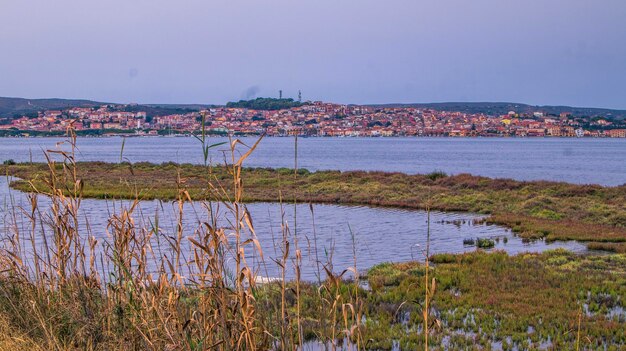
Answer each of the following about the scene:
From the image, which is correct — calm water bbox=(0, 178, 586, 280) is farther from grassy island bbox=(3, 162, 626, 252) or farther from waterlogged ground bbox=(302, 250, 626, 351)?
waterlogged ground bbox=(302, 250, 626, 351)

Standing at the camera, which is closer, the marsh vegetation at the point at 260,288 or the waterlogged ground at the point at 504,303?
the marsh vegetation at the point at 260,288

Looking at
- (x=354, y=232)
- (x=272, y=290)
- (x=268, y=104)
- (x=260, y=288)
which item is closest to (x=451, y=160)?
(x=268, y=104)

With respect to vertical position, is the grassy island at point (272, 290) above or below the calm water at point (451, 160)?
above

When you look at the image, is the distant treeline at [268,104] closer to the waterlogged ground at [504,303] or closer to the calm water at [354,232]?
the calm water at [354,232]

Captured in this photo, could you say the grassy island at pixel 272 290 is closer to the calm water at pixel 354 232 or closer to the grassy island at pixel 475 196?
the grassy island at pixel 475 196

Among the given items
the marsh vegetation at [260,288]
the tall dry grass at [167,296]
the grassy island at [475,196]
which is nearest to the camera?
the tall dry grass at [167,296]

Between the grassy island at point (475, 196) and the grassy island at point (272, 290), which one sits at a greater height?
the grassy island at point (272, 290)

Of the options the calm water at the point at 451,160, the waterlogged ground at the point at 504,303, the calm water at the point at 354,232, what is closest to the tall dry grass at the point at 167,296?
the waterlogged ground at the point at 504,303

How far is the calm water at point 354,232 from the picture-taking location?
1416 cm

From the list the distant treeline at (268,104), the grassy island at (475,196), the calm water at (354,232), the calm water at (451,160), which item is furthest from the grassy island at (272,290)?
the distant treeline at (268,104)

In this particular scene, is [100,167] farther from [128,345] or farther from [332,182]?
[128,345]

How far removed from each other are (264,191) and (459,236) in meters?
14.7

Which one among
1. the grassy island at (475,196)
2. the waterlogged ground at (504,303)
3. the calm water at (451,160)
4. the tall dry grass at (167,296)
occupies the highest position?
the tall dry grass at (167,296)

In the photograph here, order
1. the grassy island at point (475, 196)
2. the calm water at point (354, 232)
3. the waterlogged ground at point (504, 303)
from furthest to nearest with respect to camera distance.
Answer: the grassy island at point (475, 196) → the calm water at point (354, 232) → the waterlogged ground at point (504, 303)
